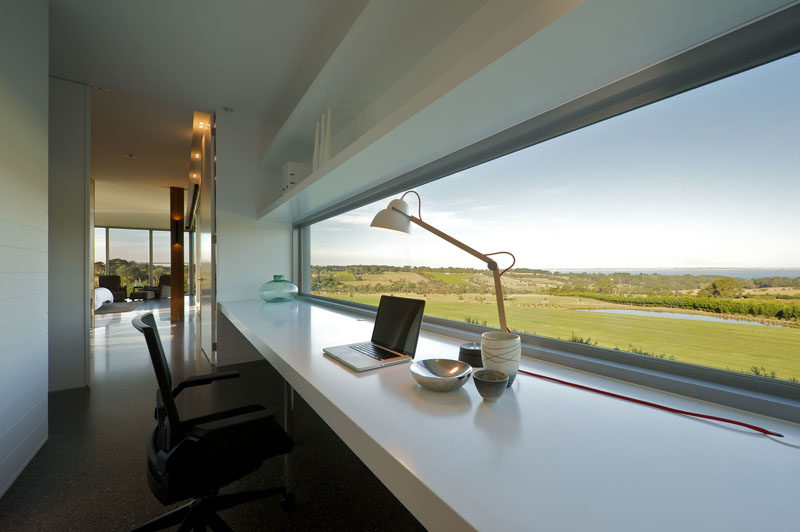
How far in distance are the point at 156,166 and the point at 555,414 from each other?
22.9 feet

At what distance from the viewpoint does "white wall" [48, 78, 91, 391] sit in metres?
2.81

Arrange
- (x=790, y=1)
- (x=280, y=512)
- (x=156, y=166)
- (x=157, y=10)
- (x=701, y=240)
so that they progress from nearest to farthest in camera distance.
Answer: (x=790, y=1), (x=701, y=240), (x=280, y=512), (x=157, y=10), (x=156, y=166)

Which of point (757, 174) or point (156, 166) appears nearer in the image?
point (757, 174)

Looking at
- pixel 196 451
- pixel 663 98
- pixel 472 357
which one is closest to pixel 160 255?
pixel 196 451

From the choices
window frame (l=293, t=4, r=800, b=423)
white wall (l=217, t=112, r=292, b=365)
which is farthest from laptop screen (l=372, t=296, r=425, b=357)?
white wall (l=217, t=112, r=292, b=365)

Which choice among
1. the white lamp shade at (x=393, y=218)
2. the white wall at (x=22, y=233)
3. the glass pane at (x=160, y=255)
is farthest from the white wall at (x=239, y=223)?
the glass pane at (x=160, y=255)

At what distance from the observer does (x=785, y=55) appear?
802mm

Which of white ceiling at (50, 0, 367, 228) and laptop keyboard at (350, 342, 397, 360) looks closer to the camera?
laptop keyboard at (350, 342, 397, 360)

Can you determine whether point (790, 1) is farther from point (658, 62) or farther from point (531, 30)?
point (531, 30)

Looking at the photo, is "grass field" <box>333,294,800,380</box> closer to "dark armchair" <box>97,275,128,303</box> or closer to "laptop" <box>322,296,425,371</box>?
"laptop" <box>322,296,425,371</box>

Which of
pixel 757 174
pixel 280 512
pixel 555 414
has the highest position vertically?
pixel 757 174

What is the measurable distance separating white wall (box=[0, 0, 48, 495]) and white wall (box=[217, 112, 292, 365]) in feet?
4.86

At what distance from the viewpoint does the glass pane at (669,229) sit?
2.68ft

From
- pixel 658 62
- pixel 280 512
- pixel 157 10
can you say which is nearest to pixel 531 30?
pixel 658 62
